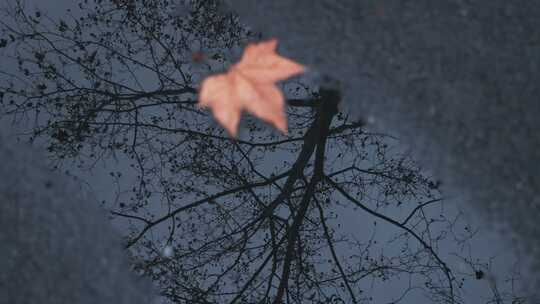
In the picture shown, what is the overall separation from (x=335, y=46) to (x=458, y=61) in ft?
1.26

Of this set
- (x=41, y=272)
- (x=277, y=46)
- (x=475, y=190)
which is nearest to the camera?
(x=475, y=190)

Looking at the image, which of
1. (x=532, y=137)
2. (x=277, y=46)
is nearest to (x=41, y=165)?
(x=277, y=46)

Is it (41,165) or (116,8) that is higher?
(116,8)

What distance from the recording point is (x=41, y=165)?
1.59 metres

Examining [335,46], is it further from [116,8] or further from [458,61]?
[116,8]

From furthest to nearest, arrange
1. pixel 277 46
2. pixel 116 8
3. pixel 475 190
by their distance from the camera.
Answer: pixel 116 8
pixel 277 46
pixel 475 190

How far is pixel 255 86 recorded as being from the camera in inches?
64.9

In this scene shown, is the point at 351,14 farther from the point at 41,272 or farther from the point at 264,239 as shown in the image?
the point at 264,239

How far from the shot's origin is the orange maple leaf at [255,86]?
156 centimetres

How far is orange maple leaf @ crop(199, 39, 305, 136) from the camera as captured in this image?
156 centimetres

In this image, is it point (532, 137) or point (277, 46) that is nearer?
point (532, 137)

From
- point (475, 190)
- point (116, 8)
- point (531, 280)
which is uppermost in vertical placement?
point (116, 8)

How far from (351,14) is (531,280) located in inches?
39.6

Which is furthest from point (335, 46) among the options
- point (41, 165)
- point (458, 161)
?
point (41, 165)
